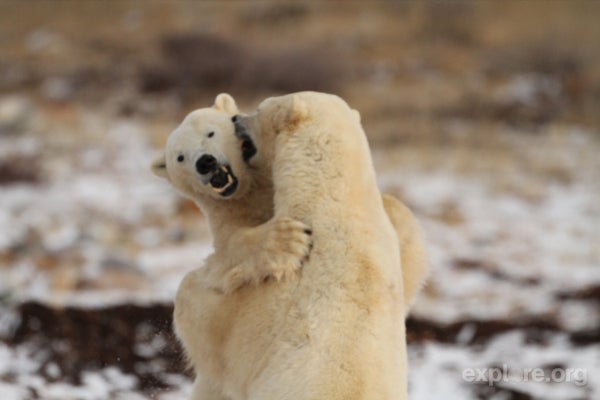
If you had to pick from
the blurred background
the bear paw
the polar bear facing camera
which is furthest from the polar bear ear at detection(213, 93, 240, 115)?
the blurred background

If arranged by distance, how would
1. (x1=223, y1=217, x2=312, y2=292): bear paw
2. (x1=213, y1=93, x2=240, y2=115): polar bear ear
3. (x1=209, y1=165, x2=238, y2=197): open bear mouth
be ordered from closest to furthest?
(x1=223, y1=217, x2=312, y2=292): bear paw
(x1=209, y1=165, x2=238, y2=197): open bear mouth
(x1=213, y1=93, x2=240, y2=115): polar bear ear

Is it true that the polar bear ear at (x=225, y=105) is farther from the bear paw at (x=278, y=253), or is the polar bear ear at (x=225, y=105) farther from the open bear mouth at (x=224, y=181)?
the bear paw at (x=278, y=253)

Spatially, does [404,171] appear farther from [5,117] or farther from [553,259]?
[5,117]

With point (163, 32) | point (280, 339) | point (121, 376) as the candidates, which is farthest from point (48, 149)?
point (280, 339)

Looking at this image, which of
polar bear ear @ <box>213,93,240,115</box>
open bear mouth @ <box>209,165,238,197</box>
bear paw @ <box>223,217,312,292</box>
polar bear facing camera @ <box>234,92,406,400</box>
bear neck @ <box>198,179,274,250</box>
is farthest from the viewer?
polar bear ear @ <box>213,93,240,115</box>

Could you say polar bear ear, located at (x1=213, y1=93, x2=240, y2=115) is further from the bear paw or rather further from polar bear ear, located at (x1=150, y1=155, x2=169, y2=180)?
the bear paw

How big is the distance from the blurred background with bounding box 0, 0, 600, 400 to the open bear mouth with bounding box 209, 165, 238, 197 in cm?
286

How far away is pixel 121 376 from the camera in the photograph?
23.1ft

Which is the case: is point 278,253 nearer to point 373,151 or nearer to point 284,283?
point 284,283

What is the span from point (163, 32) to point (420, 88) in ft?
24.3

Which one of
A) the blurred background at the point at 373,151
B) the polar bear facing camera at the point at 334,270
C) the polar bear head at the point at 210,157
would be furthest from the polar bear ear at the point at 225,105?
the blurred background at the point at 373,151

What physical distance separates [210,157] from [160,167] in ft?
2.23

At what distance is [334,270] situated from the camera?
→ 3.53m

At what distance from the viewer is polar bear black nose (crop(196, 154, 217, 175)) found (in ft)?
13.2
